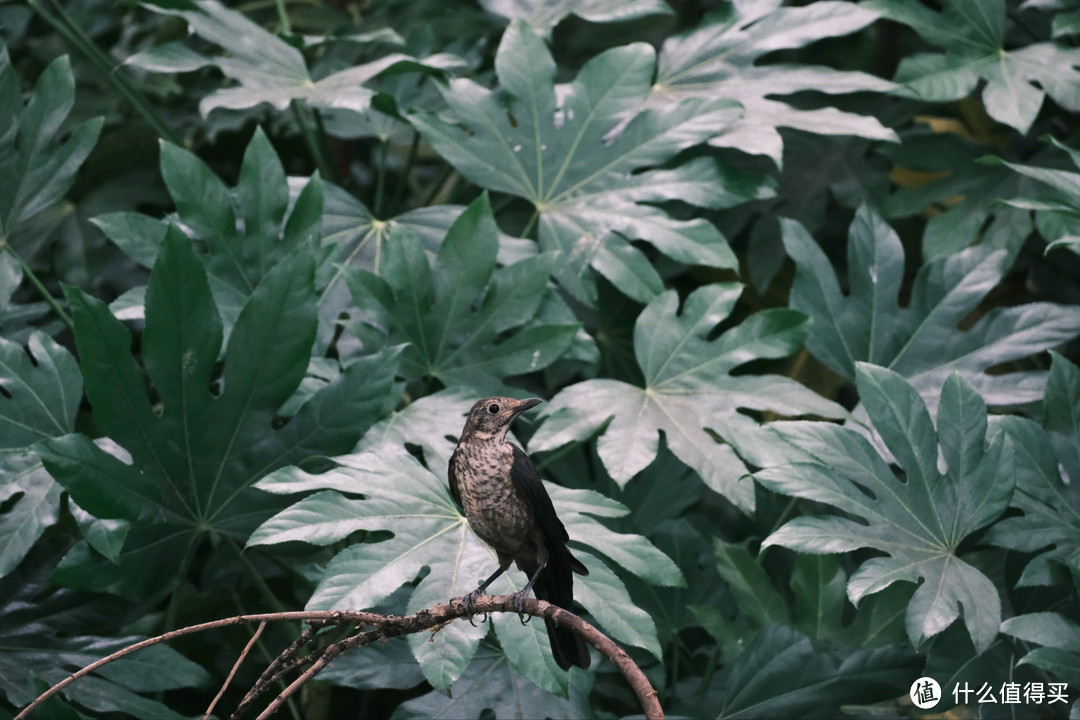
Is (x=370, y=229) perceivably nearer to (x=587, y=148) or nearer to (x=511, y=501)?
(x=587, y=148)

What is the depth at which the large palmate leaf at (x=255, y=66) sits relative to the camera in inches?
56.4

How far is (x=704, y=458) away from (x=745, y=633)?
0.30 meters

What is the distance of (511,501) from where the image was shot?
83 cm

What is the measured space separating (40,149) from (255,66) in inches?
14.4

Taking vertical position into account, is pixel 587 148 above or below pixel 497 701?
above

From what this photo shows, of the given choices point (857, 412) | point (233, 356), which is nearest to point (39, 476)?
point (233, 356)

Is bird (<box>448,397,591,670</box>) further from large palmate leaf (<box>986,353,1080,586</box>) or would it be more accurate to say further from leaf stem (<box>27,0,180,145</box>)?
leaf stem (<box>27,0,180,145</box>)

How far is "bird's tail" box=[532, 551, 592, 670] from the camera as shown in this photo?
2.75 ft

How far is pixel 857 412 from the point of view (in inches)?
55.2

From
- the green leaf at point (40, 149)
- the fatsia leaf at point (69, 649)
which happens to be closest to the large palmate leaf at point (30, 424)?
the fatsia leaf at point (69, 649)

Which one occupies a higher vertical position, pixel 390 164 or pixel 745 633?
pixel 390 164

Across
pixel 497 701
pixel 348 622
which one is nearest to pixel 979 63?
pixel 497 701

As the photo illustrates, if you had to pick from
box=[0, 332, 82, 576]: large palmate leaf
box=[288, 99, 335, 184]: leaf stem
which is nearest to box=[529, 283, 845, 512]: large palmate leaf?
box=[0, 332, 82, 576]: large palmate leaf

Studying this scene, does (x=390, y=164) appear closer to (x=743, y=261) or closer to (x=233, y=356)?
(x=743, y=261)
